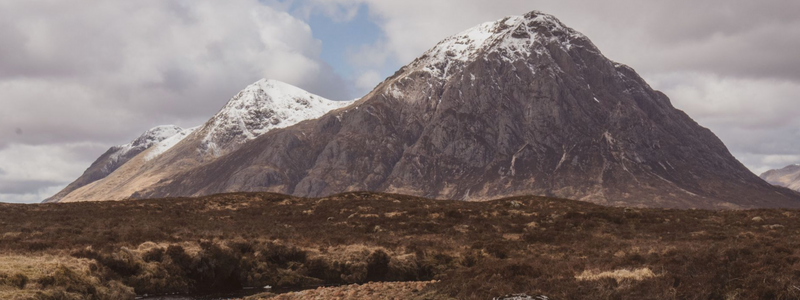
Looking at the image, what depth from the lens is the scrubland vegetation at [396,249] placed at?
2472 centimetres

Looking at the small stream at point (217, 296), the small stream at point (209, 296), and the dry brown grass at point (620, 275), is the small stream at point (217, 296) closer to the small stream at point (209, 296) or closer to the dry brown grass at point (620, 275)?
the small stream at point (209, 296)

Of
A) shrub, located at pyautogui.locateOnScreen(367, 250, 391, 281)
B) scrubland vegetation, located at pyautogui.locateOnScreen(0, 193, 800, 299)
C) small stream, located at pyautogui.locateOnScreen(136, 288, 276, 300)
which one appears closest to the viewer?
scrubland vegetation, located at pyautogui.locateOnScreen(0, 193, 800, 299)

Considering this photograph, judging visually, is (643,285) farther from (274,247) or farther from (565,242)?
(274,247)

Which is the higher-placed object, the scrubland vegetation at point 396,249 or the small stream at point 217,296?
the scrubland vegetation at point 396,249

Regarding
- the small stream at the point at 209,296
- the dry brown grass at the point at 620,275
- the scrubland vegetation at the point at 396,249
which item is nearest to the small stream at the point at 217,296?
the small stream at the point at 209,296

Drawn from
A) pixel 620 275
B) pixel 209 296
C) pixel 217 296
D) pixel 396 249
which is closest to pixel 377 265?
pixel 396 249

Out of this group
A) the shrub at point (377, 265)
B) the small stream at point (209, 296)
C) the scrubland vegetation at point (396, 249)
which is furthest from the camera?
the shrub at point (377, 265)

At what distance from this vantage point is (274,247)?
42.9 metres

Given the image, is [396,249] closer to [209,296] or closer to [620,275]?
[209,296]

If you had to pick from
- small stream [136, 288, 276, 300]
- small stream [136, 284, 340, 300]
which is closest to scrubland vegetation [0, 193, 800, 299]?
small stream [136, 284, 340, 300]

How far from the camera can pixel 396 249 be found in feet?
145

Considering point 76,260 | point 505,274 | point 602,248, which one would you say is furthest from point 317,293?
point 602,248

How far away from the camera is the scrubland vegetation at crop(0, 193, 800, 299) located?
24.7 meters

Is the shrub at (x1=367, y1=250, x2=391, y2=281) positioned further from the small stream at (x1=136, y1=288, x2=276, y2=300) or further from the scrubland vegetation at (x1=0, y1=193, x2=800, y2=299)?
the small stream at (x1=136, y1=288, x2=276, y2=300)
